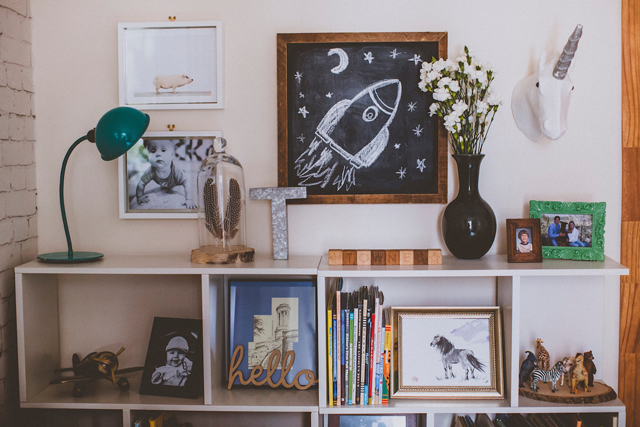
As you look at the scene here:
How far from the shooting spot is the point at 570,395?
166 centimetres

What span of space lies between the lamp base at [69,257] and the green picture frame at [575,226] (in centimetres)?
159

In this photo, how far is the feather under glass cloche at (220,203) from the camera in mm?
1749

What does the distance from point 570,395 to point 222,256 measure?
50.5 inches

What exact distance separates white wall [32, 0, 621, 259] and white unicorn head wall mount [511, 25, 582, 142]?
1.9 inches

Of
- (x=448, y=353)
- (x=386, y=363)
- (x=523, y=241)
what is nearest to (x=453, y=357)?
(x=448, y=353)

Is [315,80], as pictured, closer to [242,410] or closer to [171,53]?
[171,53]

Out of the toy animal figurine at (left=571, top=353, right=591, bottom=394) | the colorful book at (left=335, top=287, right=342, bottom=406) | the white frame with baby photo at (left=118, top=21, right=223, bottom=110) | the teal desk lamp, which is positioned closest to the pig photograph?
the white frame with baby photo at (left=118, top=21, right=223, bottom=110)

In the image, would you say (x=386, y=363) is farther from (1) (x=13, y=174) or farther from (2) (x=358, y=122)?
(1) (x=13, y=174)

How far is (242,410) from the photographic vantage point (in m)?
1.63

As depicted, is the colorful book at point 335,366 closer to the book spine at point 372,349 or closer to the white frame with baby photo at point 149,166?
the book spine at point 372,349

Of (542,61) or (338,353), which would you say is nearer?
(338,353)

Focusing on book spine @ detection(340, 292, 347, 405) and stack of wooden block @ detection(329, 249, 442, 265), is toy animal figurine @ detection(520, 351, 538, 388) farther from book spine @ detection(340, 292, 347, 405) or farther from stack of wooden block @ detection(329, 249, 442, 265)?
book spine @ detection(340, 292, 347, 405)

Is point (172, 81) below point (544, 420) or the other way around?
the other way around

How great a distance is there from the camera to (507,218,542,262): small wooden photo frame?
1678 millimetres
